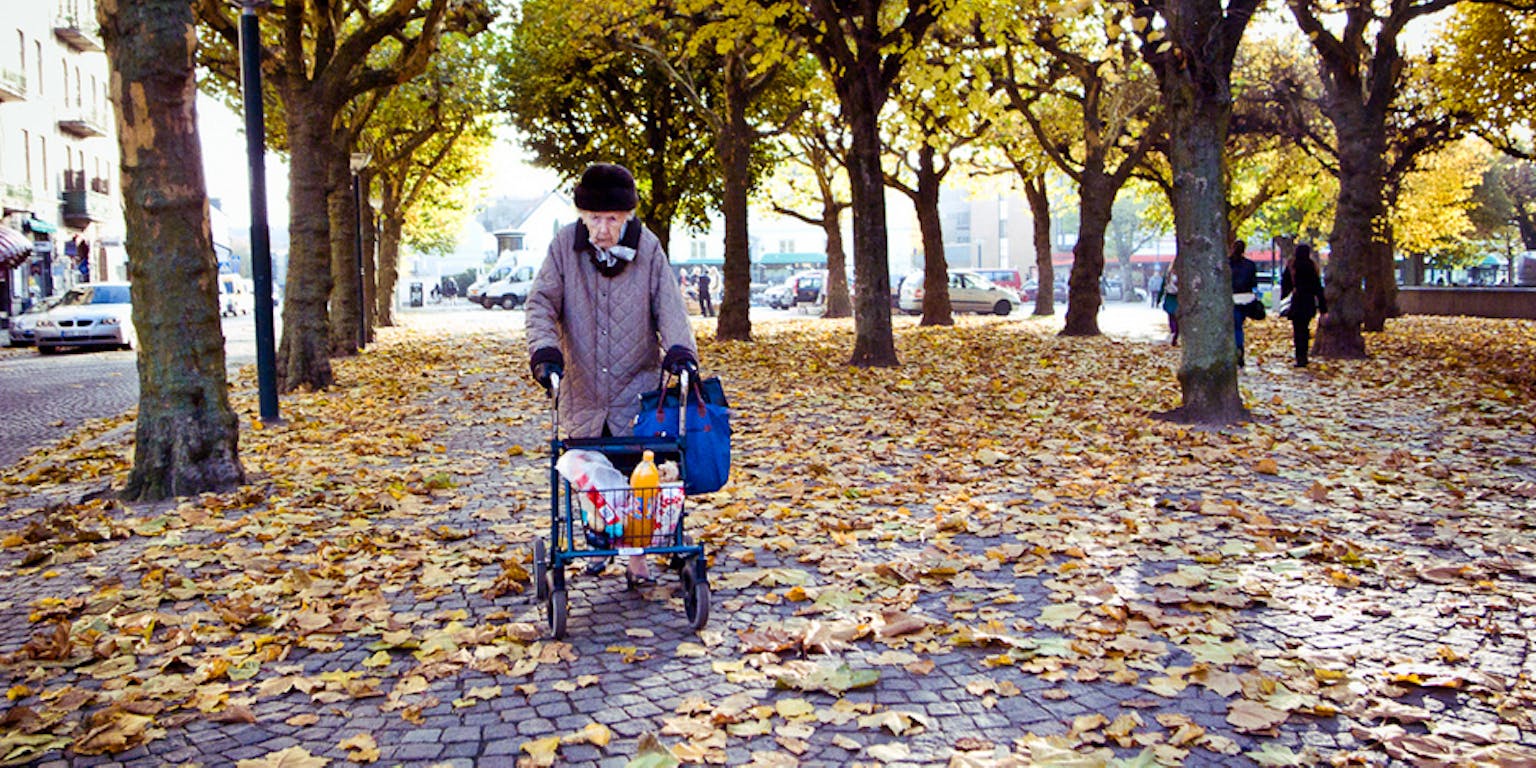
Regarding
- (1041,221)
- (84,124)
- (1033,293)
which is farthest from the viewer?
(1033,293)

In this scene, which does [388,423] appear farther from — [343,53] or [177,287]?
[343,53]

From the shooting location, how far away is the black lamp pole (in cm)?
1259

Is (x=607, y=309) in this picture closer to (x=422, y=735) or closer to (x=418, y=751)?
(x=422, y=735)

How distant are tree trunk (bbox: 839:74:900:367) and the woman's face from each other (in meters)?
12.8

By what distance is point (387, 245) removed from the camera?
1583 inches

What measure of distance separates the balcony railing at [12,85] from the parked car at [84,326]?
15.3 meters

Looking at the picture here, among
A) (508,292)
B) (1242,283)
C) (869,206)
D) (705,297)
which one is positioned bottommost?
(1242,283)

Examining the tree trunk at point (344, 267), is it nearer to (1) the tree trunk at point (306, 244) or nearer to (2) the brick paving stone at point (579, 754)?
(1) the tree trunk at point (306, 244)

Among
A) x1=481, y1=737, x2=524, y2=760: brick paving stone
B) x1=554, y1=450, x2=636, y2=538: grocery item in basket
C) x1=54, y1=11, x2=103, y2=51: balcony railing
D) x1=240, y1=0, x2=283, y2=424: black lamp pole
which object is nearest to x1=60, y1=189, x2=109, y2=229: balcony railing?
x1=54, y1=11, x2=103, y2=51: balcony railing

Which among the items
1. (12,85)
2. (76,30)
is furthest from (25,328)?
(76,30)

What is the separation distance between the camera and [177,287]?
28.8 feet

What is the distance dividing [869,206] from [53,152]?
40744 mm

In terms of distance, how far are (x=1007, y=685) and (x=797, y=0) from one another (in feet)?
50.4

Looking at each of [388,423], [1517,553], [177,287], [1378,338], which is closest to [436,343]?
[388,423]
